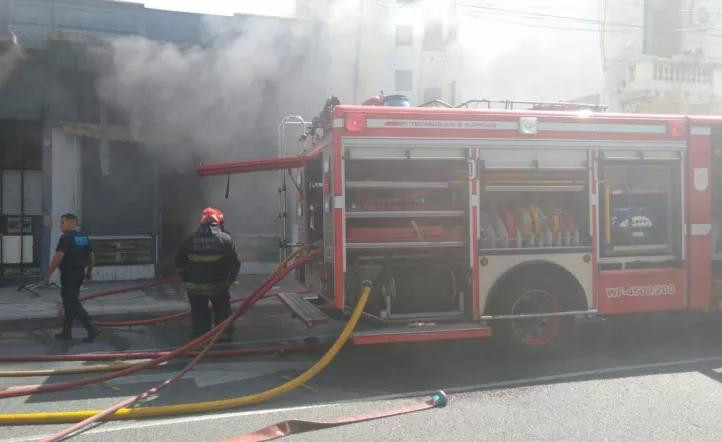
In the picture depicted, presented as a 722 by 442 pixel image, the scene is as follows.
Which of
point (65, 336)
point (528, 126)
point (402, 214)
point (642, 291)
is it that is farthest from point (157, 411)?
point (642, 291)

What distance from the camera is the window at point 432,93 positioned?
29.5 m

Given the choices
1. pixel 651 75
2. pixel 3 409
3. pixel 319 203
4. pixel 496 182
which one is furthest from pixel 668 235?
pixel 651 75

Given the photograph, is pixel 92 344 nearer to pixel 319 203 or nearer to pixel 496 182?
pixel 319 203

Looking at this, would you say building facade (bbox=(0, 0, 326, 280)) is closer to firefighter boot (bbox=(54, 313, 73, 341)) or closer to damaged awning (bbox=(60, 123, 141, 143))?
damaged awning (bbox=(60, 123, 141, 143))

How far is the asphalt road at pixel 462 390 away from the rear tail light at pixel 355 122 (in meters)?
2.04

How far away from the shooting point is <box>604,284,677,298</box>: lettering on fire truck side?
17.9ft

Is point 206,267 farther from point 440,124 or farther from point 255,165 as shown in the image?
point 440,124

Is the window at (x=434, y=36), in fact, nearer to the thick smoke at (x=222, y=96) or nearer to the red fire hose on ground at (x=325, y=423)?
the thick smoke at (x=222, y=96)

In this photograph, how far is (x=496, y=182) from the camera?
5262 millimetres

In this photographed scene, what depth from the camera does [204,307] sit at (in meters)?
5.72

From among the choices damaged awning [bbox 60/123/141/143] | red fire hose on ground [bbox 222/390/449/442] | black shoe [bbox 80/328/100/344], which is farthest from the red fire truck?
damaged awning [bbox 60/123/141/143]

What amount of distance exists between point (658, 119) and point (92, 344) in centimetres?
603

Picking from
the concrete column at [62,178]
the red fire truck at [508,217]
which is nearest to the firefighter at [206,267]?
the red fire truck at [508,217]

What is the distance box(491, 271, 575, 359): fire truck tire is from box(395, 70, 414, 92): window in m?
30.0
